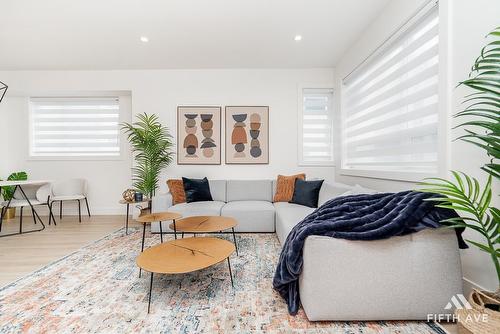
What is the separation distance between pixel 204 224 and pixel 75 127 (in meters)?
3.77

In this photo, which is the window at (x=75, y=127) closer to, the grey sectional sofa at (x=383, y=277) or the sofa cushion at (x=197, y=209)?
the sofa cushion at (x=197, y=209)

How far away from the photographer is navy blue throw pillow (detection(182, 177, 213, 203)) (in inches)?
139

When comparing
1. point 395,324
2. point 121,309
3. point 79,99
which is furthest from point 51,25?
point 395,324

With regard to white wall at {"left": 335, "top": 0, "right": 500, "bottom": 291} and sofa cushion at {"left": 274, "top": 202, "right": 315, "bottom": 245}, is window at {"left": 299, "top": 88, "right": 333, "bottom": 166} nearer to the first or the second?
sofa cushion at {"left": 274, "top": 202, "right": 315, "bottom": 245}

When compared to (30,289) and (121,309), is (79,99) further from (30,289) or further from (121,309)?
(121,309)

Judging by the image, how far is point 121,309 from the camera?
5.30 ft

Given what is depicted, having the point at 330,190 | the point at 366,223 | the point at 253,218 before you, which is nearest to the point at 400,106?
the point at 330,190

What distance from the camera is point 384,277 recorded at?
4.73 feet

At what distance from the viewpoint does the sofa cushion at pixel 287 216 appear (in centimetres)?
243

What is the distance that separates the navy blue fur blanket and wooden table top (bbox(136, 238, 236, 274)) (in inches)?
18.9

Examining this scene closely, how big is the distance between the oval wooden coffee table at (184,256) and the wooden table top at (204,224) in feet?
0.81

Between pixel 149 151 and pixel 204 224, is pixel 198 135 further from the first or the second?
pixel 204 224

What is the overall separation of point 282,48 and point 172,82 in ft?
6.47

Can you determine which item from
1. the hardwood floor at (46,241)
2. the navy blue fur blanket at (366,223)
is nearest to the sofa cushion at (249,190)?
the hardwood floor at (46,241)
